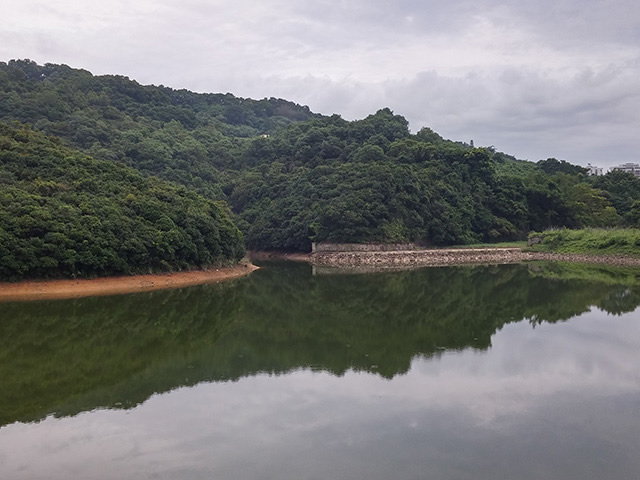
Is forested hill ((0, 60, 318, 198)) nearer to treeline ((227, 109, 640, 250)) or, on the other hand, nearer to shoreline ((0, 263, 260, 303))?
treeline ((227, 109, 640, 250))

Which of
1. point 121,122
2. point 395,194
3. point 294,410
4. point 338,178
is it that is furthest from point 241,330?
point 121,122

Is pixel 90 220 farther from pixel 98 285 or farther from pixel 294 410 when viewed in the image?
pixel 294 410

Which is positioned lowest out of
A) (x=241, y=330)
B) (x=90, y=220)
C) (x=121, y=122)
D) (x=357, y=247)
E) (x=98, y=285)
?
(x=241, y=330)

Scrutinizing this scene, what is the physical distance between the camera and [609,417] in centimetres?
1138

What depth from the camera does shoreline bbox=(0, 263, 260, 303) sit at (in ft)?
87.1

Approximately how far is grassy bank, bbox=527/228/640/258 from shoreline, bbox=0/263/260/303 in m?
31.3

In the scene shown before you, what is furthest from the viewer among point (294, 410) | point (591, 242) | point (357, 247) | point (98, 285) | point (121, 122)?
point (121, 122)

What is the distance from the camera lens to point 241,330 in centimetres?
2114

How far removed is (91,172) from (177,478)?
32056 mm

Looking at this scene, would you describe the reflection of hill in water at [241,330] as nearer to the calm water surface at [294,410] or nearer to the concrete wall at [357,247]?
the calm water surface at [294,410]

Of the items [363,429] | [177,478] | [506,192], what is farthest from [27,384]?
[506,192]

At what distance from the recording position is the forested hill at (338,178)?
187ft

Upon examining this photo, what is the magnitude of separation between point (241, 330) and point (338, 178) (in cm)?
4149

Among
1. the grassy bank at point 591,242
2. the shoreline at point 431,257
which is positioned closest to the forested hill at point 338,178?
the shoreline at point 431,257
